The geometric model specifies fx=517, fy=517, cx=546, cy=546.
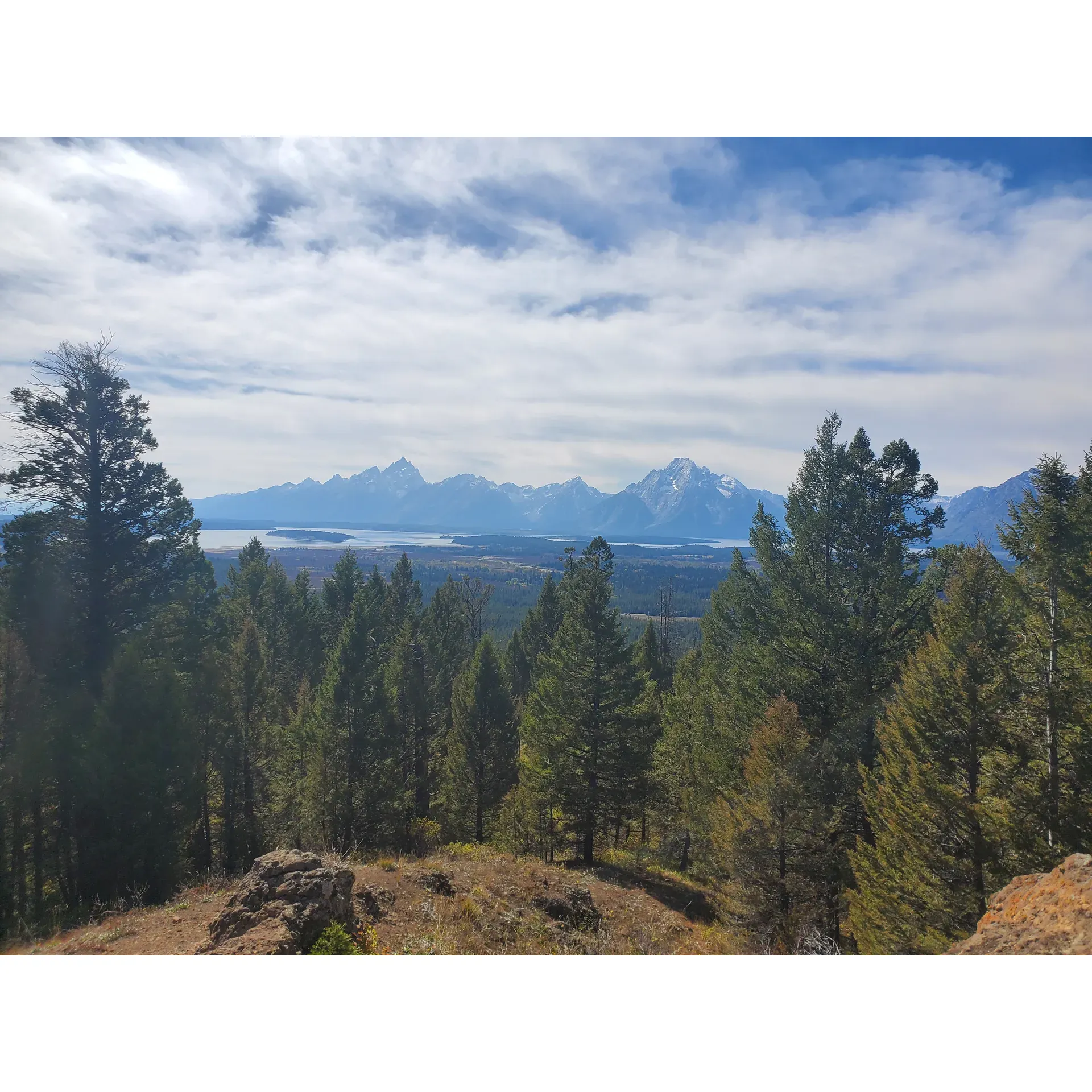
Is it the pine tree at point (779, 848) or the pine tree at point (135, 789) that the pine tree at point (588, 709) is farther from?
the pine tree at point (135, 789)

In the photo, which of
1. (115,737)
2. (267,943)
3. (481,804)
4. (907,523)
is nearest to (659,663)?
(481,804)

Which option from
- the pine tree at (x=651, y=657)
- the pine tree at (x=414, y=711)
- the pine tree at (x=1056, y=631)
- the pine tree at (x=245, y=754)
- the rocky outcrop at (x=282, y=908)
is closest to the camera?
the rocky outcrop at (x=282, y=908)

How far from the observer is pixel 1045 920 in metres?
5.04

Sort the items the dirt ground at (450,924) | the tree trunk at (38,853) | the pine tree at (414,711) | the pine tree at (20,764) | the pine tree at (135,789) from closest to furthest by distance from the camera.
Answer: the dirt ground at (450,924)
the pine tree at (20,764)
the tree trunk at (38,853)
the pine tree at (135,789)
the pine tree at (414,711)

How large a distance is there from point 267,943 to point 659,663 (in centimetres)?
2904

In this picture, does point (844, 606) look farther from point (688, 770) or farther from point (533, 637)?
point (533, 637)

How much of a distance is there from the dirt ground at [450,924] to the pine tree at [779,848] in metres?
0.91

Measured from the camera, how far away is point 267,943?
16.0 ft

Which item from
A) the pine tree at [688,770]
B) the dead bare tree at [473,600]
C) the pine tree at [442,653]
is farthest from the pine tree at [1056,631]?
the dead bare tree at [473,600]

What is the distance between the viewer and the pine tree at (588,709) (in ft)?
49.5

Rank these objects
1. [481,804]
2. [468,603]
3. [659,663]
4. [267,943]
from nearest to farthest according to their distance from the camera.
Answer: [267,943] → [481,804] → [659,663] → [468,603]

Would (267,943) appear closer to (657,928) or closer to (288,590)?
(657,928)

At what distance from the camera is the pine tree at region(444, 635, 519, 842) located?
19.2m

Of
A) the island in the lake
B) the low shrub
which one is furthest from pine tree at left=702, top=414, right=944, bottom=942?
the island in the lake
